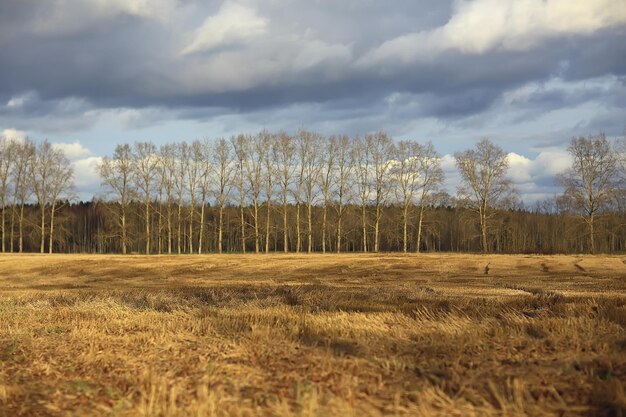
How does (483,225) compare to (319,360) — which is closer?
(319,360)

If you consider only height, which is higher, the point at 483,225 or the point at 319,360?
the point at 483,225

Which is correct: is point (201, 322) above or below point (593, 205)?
below

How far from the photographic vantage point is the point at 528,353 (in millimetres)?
7793

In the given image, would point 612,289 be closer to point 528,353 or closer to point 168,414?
point 528,353

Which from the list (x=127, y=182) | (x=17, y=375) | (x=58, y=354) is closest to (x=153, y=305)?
(x=58, y=354)

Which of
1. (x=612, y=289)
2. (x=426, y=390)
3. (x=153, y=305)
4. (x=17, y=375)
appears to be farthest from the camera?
(x=612, y=289)

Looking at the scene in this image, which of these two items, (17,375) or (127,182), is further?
(127,182)

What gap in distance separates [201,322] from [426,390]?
608 centimetres

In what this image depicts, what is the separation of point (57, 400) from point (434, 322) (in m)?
6.67

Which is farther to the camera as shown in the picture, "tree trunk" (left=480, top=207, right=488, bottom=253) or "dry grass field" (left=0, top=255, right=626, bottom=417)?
"tree trunk" (left=480, top=207, right=488, bottom=253)

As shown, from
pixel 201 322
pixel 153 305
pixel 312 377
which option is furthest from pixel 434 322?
pixel 153 305

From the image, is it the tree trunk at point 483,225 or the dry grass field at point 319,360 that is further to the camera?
the tree trunk at point 483,225

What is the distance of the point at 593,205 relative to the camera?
52062mm

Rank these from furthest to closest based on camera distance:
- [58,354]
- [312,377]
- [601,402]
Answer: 1. [58,354]
2. [312,377]
3. [601,402]
